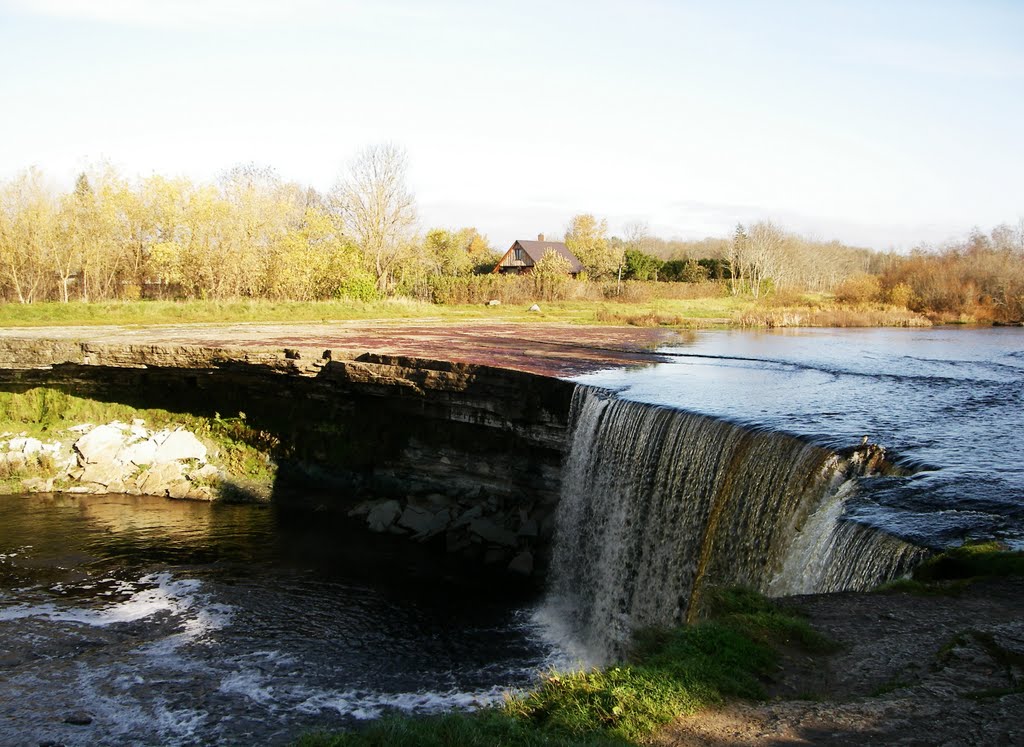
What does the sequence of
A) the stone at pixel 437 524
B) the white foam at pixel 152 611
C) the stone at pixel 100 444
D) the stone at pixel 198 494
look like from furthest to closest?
the stone at pixel 100 444 < the stone at pixel 198 494 < the stone at pixel 437 524 < the white foam at pixel 152 611

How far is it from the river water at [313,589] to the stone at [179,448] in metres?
1.73

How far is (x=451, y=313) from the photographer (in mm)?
43375

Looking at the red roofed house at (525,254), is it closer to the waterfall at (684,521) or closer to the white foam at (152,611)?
the waterfall at (684,521)

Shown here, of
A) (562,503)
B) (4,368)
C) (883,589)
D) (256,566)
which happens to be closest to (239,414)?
(4,368)

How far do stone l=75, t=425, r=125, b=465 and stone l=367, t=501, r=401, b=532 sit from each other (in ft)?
27.6

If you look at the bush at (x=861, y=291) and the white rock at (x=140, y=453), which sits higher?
the bush at (x=861, y=291)

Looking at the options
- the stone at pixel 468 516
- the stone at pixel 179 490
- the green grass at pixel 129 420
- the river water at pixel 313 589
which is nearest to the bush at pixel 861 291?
the river water at pixel 313 589

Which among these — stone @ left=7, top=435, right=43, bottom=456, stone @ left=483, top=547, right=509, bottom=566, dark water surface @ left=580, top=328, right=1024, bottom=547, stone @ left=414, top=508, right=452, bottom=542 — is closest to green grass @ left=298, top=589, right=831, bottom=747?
dark water surface @ left=580, top=328, right=1024, bottom=547

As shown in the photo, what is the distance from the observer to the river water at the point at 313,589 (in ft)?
35.5

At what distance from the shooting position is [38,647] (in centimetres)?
1308

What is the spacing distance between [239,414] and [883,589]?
66.5 feet

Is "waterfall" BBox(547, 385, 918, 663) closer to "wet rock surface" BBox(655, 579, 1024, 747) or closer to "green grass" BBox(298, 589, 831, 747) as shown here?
"wet rock surface" BBox(655, 579, 1024, 747)

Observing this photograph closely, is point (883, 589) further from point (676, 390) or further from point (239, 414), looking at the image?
point (239, 414)

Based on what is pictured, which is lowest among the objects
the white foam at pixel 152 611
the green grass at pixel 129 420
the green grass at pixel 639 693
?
the white foam at pixel 152 611
